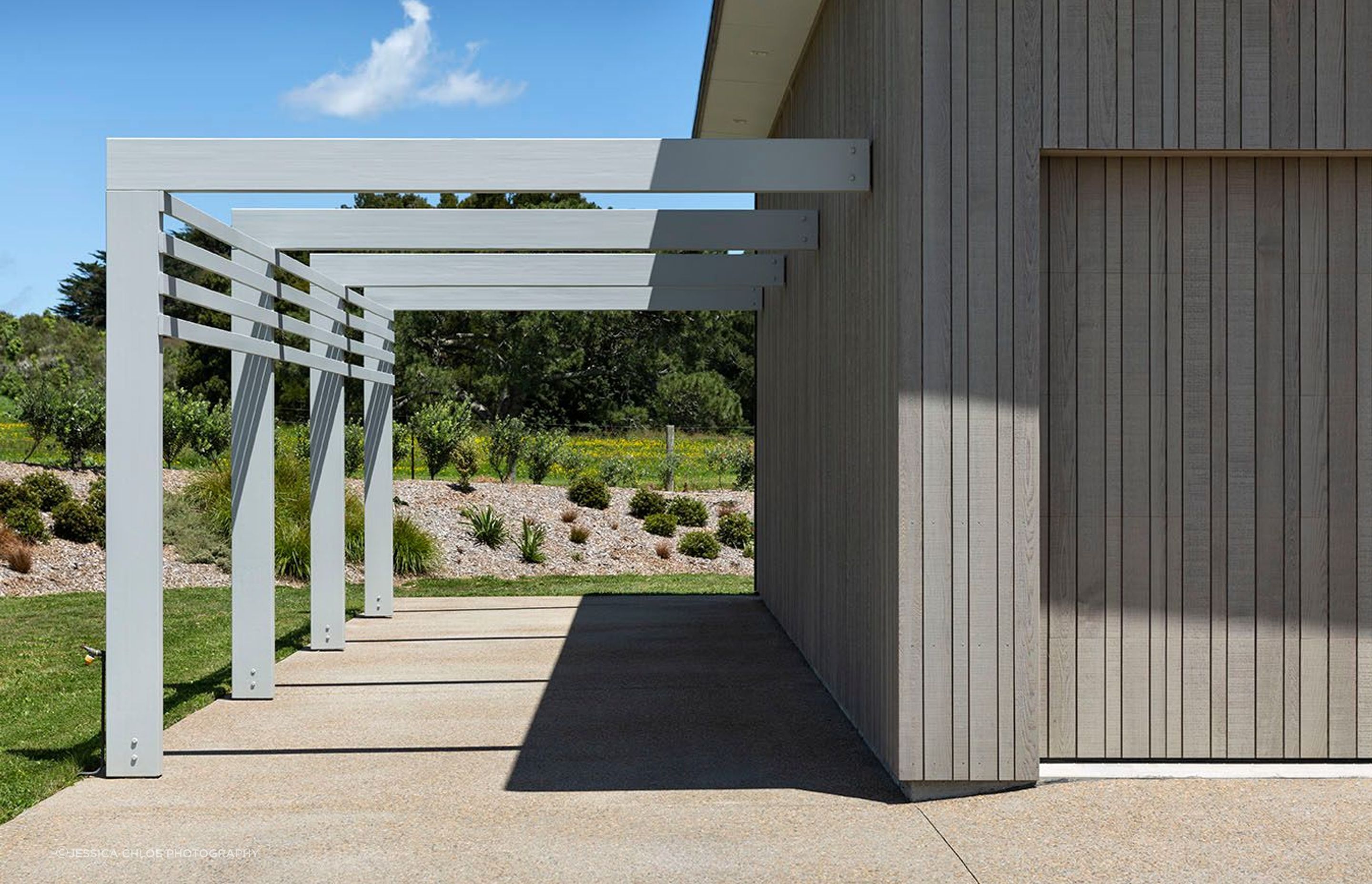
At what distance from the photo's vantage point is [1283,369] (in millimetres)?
5910

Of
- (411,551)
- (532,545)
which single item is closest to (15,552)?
(411,551)

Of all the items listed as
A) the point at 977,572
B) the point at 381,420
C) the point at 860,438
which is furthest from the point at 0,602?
the point at 977,572

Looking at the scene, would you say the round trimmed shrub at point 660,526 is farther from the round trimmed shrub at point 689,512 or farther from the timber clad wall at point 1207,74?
the timber clad wall at point 1207,74

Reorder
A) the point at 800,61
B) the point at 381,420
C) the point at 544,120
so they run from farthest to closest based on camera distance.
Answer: the point at 544,120, the point at 381,420, the point at 800,61

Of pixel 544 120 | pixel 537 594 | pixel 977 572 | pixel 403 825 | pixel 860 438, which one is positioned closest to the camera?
pixel 403 825

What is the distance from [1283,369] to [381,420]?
27.0 feet

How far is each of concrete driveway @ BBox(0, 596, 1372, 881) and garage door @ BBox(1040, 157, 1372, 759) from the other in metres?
0.34

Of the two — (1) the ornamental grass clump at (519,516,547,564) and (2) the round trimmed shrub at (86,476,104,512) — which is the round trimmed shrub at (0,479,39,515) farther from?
(1) the ornamental grass clump at (519,516,547,564)

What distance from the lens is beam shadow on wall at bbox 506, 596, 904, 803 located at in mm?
6047

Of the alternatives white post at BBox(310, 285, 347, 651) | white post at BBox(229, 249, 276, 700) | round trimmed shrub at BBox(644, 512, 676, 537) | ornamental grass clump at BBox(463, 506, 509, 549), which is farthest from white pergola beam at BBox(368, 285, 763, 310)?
round trimmed shrub at BBox(644, 512, 676, 537)

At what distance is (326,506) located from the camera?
9.96m

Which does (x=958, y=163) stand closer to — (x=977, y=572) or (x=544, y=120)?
(x=977, y=572)

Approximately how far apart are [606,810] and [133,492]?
2.50 metres

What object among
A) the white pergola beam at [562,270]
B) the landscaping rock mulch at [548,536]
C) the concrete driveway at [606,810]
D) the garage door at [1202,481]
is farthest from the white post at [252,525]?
the landscaping rock mulch at [548,536]
